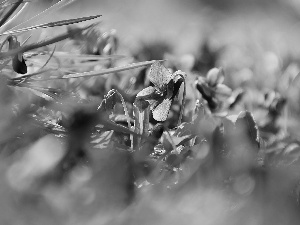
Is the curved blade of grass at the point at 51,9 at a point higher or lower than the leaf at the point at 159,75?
higher

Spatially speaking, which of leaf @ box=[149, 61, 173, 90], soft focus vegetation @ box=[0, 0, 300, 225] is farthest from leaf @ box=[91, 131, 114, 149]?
leaf @ box=[149, 61, 173, 90]

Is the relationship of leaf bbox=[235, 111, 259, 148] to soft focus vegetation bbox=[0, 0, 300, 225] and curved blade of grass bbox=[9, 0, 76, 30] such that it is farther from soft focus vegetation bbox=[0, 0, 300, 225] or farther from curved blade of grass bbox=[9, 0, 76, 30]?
curved blade of grass bbox=[9, 0, 76, 30]

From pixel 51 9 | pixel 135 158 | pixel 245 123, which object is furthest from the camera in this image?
pixel 51 9

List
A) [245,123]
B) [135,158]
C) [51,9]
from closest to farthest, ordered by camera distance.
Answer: [135,158] < [245,123] < [51,9]

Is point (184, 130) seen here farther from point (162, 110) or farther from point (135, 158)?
point (135, 158)

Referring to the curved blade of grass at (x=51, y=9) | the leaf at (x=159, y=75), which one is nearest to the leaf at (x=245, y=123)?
the leaf at (x=159, y=75)

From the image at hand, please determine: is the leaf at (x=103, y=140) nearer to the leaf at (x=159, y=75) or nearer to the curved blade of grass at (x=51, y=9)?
the leaf at (x=159, y=75)

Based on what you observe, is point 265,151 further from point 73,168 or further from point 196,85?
point 196,85

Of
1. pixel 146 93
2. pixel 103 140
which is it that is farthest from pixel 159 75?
pixel 103 140
